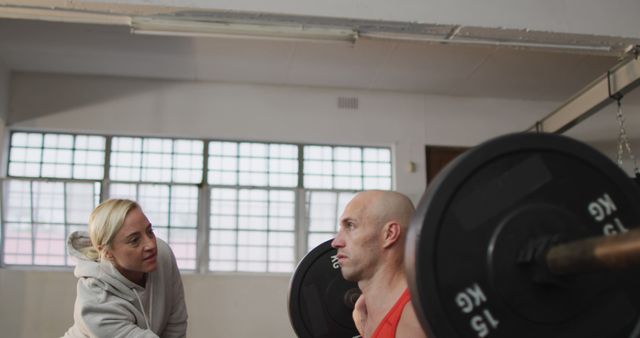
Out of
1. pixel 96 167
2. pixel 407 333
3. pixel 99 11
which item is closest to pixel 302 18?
pixel 99 11

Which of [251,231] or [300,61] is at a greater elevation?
[300,61]

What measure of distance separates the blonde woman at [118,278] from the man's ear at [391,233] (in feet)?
2.81

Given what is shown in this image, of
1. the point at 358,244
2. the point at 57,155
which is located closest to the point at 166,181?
the point at 57,155

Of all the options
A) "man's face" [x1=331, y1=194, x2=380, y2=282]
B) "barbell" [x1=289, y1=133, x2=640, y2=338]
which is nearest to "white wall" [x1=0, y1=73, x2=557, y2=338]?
"man's face" [x1=331, y1=194, x2=380, y2=282]

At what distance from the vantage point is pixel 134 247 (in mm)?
2420

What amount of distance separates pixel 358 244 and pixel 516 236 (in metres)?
1.00

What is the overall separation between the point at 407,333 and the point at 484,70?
5.38m

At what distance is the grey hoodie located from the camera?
7.63 ft

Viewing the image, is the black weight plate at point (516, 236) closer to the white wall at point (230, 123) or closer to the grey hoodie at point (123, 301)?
the grey hoodie at point (123, 301)

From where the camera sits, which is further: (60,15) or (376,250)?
(60,15)

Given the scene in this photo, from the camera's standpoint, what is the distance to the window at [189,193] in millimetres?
6434

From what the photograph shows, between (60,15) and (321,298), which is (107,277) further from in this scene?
(60,15)

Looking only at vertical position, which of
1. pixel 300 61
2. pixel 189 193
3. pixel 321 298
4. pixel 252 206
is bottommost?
pixel 321 298

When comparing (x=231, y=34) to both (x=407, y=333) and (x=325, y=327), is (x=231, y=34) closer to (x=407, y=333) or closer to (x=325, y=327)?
(x=325, y=327)
